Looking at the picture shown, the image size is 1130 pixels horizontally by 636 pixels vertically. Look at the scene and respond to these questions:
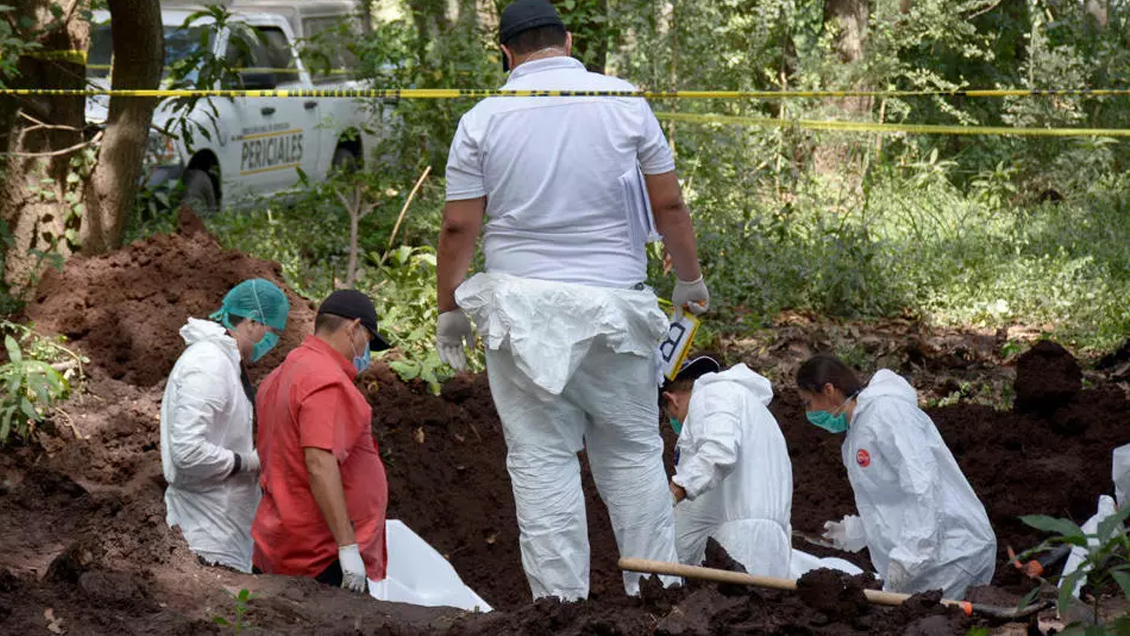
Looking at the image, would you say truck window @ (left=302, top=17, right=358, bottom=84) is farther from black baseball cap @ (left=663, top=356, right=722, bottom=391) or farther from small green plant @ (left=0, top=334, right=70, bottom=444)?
black baseball cap @ (left=663, top=356, right=722, bottom=391)

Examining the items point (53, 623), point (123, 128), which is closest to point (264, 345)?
point (53, 623)

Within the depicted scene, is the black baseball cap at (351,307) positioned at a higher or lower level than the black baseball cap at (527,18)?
lower

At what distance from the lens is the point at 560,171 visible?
5.10 metres

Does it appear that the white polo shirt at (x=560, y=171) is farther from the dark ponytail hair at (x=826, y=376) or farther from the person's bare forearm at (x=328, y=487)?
the dark ponytail hair at (x=826, y=376)

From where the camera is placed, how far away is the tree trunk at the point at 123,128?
29.8 ft

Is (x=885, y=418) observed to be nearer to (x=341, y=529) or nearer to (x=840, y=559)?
(x=840, y=559)

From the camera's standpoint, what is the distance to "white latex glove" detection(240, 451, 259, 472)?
18.9 feet

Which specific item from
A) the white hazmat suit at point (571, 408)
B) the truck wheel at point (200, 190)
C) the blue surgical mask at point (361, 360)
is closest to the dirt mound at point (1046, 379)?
the white hazmat suit at point (571, 408)

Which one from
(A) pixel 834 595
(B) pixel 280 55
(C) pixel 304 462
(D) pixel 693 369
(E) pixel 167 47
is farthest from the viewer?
(B) pixel 280 55

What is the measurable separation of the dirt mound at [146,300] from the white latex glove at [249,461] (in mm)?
2514

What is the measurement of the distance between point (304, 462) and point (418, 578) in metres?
0.91

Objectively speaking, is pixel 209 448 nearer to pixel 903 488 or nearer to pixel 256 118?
pixel 903 488

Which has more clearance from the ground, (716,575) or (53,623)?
(716,575)

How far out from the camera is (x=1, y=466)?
6.82 metres
